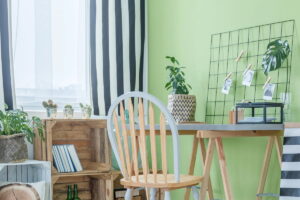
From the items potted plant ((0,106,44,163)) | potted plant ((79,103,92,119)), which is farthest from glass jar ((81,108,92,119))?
potted plant ((0,106,44,163))

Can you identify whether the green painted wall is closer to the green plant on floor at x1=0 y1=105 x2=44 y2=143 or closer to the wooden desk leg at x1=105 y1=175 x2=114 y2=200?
the wooden desk leg at x1=105 y1=175 x2=114 y2=200

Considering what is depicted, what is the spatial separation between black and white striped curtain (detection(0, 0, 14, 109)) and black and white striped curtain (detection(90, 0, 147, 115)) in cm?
72

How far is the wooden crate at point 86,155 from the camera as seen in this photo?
363 centimetres

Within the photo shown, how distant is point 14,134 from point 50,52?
0.93 m

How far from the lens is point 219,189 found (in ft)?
11.7

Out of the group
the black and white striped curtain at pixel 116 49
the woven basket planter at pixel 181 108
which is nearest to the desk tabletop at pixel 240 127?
the woven basket planter at pixel 181 108

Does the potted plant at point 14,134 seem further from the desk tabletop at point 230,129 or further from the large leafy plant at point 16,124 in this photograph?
the desk tabletop at point 230,129

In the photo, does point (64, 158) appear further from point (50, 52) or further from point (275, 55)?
point (275, 55)

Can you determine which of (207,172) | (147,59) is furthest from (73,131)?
(207,172)

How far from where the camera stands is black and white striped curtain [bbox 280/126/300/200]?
7.11 feet

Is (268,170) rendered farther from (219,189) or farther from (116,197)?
(116,197)

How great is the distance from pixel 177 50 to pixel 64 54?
959 mm

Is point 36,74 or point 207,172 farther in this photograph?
point 36,74

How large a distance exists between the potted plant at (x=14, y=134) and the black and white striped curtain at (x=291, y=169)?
1832 millimetres
